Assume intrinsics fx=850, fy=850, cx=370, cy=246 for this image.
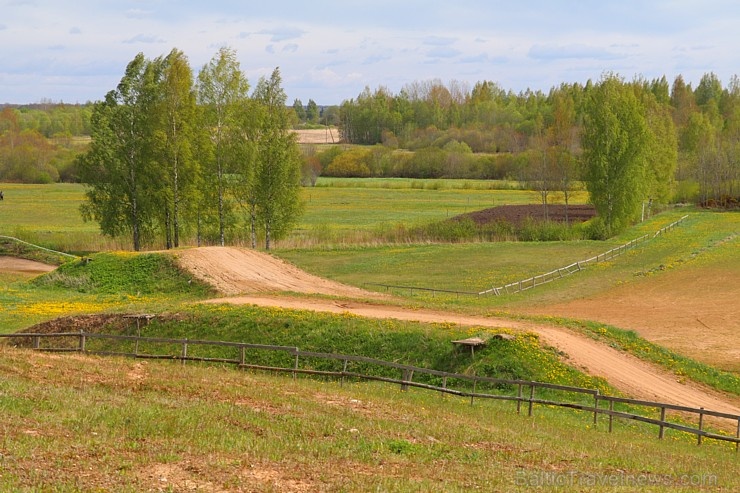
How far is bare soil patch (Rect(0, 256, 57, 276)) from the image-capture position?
204 feet

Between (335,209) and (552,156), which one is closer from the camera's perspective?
(552,156)

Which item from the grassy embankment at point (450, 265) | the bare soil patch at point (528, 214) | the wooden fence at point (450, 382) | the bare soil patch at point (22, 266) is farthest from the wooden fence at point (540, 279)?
the bare soil patch at point (22, 266)

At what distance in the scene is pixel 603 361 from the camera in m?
32.6

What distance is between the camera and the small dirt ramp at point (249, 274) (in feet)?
156

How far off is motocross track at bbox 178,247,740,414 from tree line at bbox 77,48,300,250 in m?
12.7

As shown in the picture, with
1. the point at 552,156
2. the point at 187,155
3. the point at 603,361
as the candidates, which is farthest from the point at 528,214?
the point at 603,361

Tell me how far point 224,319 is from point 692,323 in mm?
25017

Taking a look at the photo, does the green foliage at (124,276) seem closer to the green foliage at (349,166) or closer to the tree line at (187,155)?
the tree line at (187,155)

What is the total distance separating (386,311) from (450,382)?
912 cm

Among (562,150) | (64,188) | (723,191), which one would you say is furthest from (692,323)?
(64,188)

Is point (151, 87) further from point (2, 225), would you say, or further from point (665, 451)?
point (665, 451)

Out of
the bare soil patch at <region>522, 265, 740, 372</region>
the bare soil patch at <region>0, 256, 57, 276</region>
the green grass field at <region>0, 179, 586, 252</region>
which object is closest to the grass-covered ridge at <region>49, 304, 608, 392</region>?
the bare soil patch at <region>522, 265, 740, 372</region>

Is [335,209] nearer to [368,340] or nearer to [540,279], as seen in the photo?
[540,279]

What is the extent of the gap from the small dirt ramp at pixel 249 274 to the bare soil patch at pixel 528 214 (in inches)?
1547
